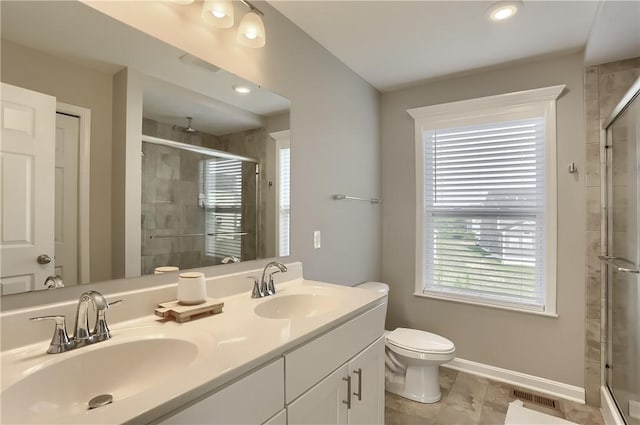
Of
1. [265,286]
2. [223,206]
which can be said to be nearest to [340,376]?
[265,286]

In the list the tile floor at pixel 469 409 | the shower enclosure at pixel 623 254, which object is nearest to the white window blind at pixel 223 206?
the tile floor at pixel 469 409

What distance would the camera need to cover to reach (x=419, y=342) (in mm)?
2139

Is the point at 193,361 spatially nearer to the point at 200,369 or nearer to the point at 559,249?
the point at 200,369

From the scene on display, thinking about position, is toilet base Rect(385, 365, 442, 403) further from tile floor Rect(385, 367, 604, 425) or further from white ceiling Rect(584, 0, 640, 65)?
white ceiling Rect(584, 0, 640, 65)

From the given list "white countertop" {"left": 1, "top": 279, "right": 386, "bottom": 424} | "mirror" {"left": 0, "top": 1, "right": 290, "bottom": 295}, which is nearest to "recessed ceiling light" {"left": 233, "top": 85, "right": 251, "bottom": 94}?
"mirror" {"left": 0, "top": 1, "right": 290, "bottom": 295}

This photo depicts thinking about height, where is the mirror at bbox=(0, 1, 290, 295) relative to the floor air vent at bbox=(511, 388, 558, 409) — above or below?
above

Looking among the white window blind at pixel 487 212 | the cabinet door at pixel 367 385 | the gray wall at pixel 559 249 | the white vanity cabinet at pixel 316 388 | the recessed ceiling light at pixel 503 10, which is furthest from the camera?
the white window blind at pixel 487 212

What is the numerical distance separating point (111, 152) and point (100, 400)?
76 cm

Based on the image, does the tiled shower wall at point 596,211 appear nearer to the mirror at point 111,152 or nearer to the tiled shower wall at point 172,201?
the mirror at point 111,152

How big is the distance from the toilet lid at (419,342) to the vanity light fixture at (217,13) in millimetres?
2094

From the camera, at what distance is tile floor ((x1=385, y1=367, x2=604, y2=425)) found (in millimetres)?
1959

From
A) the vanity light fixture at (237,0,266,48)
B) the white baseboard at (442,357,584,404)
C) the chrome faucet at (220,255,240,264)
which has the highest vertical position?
the vanity light fixture at (237,0,266,48)

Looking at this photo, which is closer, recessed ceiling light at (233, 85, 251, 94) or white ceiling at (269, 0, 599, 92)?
recessed ceiling light at (233, 85, 251, 94)

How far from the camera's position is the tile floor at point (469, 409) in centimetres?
196
